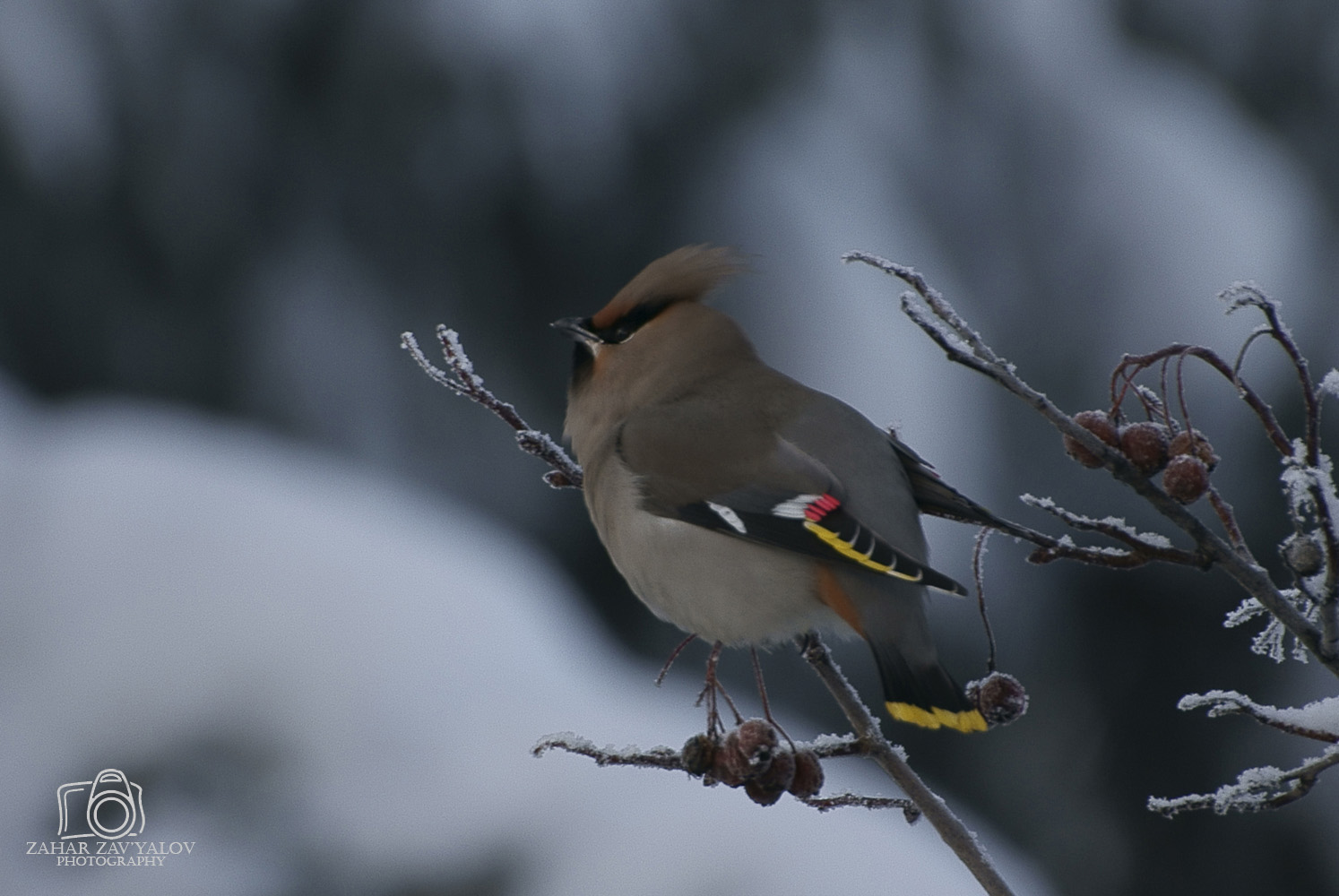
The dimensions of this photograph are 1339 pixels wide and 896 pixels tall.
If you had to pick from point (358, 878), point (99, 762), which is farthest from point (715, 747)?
point (99, 762)

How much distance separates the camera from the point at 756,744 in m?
1.47

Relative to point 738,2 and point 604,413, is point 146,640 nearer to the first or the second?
point 604,413

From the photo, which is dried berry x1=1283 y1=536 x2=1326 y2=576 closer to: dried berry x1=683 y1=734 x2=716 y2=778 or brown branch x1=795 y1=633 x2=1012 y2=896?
brown branch x1=795 y1=633 x2=1012 y2=896

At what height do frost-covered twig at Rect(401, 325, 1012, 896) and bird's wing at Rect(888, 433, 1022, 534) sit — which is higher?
bird's wing at Rect(888, 433, 1022, 534)

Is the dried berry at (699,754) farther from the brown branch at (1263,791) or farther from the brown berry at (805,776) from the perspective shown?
the brown branch at (1263,791)

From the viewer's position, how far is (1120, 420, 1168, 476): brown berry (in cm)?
122

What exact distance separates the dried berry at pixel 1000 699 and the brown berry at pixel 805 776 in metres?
0.20

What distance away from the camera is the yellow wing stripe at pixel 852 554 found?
5.34 feet

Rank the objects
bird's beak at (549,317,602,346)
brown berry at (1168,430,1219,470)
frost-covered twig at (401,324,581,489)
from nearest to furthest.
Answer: brown berry at (1168,430,1219,470)
frost-covered twig at (401,324,581,489)
bird's beak at (549,317,602,346)

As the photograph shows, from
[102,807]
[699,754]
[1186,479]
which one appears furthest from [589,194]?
[1186,479]

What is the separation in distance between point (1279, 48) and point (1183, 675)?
Answer: 2.86 m

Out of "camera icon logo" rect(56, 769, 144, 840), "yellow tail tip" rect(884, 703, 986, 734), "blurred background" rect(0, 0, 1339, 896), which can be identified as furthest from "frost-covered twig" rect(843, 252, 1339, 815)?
"blurred background" rect(0, 0, 1339, 896)

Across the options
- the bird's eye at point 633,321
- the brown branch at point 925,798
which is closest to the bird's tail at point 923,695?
the brown branch at point 925,798

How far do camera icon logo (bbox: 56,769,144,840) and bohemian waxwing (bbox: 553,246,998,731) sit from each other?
1680 millimetres
